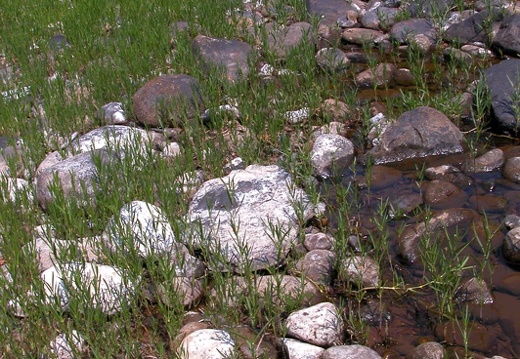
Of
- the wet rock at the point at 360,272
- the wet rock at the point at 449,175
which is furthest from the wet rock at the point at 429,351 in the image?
the wet rock at the point at 449,175

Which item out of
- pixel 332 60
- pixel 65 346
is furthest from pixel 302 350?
pixel 332 60

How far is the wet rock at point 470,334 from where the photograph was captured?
10.5ft

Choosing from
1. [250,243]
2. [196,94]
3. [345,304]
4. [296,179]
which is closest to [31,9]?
[196,94]

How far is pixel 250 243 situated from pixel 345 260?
0.53m

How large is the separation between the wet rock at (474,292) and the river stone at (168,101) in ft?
8.48

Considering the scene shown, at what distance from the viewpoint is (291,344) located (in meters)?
3.14

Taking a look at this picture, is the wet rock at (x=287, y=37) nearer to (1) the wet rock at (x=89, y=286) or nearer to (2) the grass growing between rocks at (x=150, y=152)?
(2) the grass growing between rocks at (x=150, y=152)

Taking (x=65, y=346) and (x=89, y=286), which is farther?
(x=89, y=286)

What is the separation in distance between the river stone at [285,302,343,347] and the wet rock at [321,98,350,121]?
2.44 m

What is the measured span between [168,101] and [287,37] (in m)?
1.99

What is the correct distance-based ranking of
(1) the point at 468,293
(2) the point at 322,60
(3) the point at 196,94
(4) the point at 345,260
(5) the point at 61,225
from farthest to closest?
(2) the point at 322,60, (3) the point at 196,94, (5) the point at 61,225, (4) the point at 345,260, (1) the point at 468,293

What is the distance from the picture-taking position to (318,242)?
398 centimetres

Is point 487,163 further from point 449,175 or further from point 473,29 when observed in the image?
point 473,29

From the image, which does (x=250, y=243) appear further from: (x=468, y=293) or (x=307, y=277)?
(x=468, y=293)
